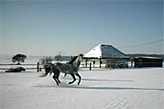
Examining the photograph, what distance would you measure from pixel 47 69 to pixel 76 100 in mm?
3973

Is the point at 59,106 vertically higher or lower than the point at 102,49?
lower

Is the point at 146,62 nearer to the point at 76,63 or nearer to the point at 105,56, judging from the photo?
the point at 105,56

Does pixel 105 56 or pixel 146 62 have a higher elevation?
pixel 105 56

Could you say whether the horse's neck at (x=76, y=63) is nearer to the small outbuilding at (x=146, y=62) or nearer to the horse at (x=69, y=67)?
the horse at (x=69, y=67)

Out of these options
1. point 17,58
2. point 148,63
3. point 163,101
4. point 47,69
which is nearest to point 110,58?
point 148,63

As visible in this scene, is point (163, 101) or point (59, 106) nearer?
point (59, 106)

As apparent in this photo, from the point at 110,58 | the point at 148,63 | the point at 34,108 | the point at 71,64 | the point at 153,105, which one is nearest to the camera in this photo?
the point at 34,108

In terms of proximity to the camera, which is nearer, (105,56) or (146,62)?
(105,56)

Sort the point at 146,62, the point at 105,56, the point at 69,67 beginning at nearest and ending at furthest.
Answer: the point at 69,67 → the point at 105,56 → the point at 146,62

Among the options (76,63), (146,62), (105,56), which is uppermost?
(105,56)

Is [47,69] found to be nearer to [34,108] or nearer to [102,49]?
[34,108]

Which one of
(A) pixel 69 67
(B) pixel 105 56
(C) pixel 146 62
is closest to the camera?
(A) pixel 69 67

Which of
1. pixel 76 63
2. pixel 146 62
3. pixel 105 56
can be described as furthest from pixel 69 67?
pixel 146 62

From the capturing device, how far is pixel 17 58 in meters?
40.8
